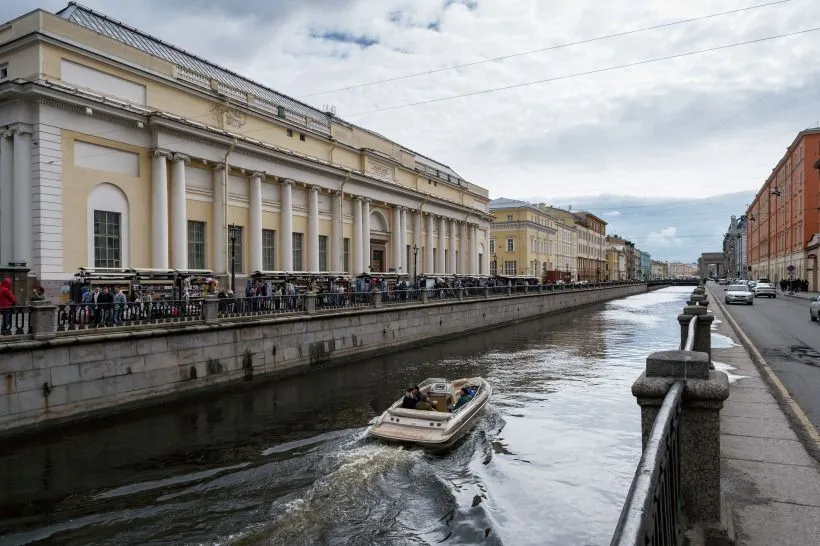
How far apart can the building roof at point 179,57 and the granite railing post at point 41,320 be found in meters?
14.3

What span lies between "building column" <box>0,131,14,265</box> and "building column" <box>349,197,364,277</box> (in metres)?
21.0

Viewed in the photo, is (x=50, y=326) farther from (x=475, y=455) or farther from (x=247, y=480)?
(x=475, y=455)

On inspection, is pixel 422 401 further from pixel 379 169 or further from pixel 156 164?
pixel 379 169

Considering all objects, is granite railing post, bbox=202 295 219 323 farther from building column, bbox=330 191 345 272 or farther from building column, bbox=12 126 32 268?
building column, bbox=330 191 345 272

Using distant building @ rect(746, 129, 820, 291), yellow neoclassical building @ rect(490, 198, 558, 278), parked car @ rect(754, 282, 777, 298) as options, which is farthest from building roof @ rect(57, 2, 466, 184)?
distant building @ rect(746, 129, 820, 291)

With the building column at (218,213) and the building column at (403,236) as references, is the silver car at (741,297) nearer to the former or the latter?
the building column at (403,236)

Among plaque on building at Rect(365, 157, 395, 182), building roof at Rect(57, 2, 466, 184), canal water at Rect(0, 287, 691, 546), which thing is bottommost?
canal water at Rect(0, 287, 691, 546)

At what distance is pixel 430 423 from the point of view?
11922mm

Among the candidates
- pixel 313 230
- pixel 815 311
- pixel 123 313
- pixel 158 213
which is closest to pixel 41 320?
pixel 123 313

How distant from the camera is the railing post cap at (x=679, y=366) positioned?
4008mm

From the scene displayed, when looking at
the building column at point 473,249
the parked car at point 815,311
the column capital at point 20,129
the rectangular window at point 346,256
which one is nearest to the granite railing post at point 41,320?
the column capital at point 20,129

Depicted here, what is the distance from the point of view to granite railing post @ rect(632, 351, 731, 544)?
3928mm

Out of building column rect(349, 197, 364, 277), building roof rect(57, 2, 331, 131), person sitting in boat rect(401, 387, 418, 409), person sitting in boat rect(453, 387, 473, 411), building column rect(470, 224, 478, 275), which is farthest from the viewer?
building column rect(470, 224, 478, 275)

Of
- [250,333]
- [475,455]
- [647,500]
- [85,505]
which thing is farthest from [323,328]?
[647,500]
